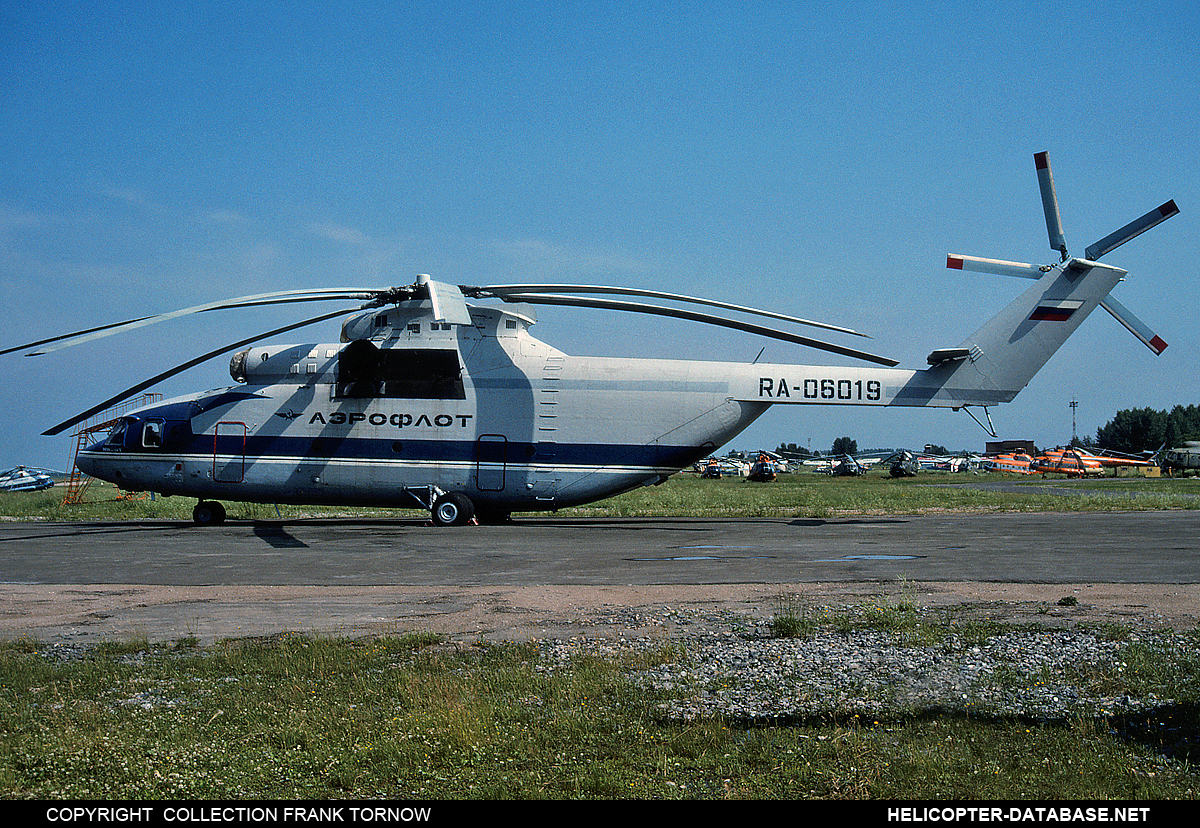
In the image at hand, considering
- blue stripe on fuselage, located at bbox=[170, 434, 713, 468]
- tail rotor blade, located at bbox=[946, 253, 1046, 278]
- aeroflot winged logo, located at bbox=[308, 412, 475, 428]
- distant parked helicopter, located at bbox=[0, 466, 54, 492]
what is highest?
tail rotor blade, located at bbox=[946, 253, 1046, 278]

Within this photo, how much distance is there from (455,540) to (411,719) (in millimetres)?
13661

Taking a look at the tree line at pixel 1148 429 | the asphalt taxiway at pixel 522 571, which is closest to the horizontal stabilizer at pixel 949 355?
the asphalt taxiway at pixel 522 571

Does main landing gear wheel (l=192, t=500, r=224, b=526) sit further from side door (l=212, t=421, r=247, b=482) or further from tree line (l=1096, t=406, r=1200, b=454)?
tree line (l=1096, t=406, r=1200, b=454)

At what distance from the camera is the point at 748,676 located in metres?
6.71

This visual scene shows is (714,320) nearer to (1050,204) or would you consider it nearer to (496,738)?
(1050,204)

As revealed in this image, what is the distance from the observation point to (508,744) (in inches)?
201

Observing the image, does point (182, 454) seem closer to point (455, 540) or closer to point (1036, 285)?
point (455, 540)

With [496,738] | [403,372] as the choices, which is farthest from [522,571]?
[403,372]

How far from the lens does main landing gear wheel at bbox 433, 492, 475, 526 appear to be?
23172 mm

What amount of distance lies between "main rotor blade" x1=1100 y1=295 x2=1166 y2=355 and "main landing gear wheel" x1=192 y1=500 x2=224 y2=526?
1007 inches

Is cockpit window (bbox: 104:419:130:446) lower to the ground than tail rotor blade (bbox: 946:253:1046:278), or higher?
lower

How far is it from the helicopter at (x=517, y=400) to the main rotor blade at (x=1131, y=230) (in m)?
0.11

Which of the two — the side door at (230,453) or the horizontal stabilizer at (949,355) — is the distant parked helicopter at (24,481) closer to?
the side door at (230,453)

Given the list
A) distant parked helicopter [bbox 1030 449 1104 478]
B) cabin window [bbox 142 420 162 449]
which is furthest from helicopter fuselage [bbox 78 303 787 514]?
distant parked helicopter [bbox 1030 449 1104 478]
